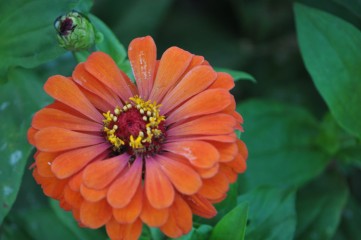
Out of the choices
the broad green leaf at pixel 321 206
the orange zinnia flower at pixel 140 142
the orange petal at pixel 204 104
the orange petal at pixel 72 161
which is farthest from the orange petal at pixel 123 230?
the broad green leaf at pixel 321 206

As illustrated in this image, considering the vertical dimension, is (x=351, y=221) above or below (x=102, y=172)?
below

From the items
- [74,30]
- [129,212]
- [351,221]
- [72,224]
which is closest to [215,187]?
[129,212]

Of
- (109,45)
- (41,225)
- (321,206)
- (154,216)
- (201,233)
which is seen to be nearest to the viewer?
(154,216)

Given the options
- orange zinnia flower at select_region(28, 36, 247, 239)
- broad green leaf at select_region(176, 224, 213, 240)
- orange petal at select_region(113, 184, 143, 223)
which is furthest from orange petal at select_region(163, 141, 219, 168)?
broad green leaf at select_region(176, 224, 213, 240)

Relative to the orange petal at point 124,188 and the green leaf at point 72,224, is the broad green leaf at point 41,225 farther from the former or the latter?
the orange petal at point 124,188

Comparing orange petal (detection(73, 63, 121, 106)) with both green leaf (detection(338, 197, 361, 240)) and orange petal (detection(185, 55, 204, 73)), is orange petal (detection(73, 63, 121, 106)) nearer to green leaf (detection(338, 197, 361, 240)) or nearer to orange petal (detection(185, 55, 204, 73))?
orange petal (detection(185, 55, 204, 73))

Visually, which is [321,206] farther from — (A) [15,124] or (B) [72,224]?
(A) [15,124]
